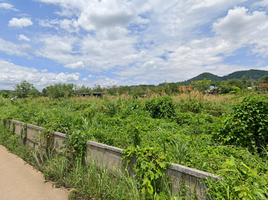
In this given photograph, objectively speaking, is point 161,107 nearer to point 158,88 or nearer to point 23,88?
point 158,88

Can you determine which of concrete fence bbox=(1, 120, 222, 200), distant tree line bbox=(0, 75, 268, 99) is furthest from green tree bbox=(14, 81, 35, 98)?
concrete fence bbox=(1, 120, 222, 200)

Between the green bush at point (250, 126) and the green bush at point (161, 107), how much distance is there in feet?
9.51

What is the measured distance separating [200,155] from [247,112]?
1433 millimetres

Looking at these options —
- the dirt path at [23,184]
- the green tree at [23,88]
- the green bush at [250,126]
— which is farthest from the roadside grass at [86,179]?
the green tree at [23,88]

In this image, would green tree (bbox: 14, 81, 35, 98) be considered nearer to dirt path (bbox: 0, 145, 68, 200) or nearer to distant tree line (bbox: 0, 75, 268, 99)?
distant tree line (bbox: 0, 75, 268, 99)

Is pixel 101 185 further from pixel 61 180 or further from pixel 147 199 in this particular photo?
pixel 61 180

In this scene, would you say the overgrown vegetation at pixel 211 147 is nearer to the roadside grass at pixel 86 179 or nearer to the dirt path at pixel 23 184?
the roadside grass at pixel 86 179

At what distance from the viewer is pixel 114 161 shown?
268 cm

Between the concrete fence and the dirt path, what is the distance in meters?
0.65

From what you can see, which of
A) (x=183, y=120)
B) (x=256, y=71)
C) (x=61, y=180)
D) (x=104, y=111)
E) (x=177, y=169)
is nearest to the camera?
(x=177, y=169)

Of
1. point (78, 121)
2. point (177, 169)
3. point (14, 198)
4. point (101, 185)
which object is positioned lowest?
point (14, 198)

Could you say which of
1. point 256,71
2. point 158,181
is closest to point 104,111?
point 158,181

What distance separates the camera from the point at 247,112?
2.89 meters

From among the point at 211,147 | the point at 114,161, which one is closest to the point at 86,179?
the point at 114,161
